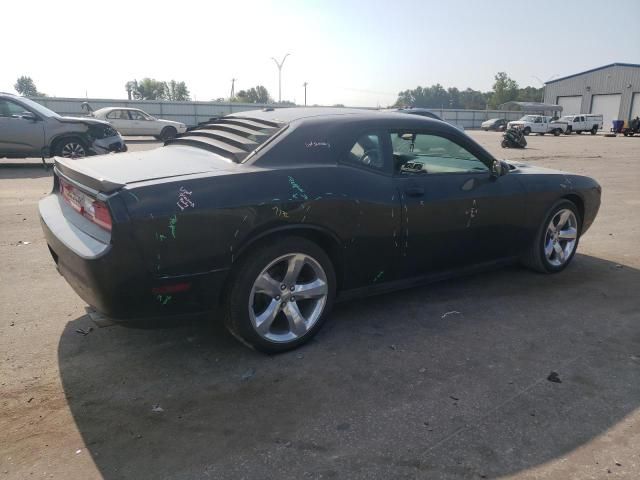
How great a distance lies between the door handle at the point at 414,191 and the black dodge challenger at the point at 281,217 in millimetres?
10

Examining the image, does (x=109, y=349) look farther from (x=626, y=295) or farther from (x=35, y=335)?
(x=626, y=295)

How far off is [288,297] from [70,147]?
10.8 m

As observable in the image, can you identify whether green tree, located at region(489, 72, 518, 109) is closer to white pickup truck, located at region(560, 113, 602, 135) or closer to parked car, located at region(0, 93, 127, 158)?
white pickup truck, located at region(560, 113, 602, 135)

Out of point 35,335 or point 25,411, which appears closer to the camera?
point 25,411

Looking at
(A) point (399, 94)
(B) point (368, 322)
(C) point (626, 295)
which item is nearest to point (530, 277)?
(C) point (626, 295)

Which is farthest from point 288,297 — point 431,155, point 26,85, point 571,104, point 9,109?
point 26,85

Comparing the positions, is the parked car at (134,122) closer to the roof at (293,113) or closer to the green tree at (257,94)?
the roof at (293,113)

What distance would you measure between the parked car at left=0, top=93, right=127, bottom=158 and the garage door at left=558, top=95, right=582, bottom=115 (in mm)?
62148

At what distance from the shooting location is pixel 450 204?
13.1 ft

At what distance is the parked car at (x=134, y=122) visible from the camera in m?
23.1

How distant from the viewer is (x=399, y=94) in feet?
509

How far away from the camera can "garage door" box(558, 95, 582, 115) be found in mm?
61375

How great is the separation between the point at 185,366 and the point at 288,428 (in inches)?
36.0

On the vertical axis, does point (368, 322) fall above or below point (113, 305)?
below
